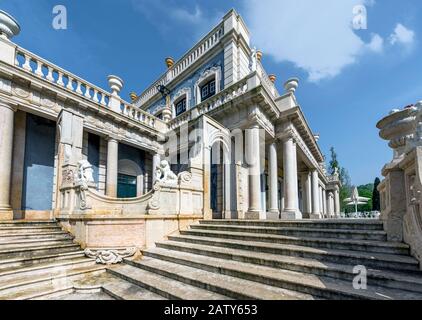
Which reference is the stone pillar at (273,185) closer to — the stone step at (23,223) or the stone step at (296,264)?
the stone step at (296,264)

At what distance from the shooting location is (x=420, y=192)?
10.4ft

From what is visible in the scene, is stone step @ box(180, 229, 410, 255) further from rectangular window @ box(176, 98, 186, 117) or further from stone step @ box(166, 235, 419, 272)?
rectangular window @ box(176, 98, 186, 117)

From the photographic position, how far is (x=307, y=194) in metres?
16.2

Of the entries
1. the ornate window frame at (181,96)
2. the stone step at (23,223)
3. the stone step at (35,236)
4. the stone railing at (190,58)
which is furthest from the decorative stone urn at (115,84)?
the stone step at (35,236)

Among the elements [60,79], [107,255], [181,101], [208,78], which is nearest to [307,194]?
[208,78]

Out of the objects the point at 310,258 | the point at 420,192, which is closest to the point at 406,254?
the point at 420,192

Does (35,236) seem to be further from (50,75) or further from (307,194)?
(307,194)

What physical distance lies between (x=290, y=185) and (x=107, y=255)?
7.69m

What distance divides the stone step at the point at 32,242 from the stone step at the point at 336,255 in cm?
425

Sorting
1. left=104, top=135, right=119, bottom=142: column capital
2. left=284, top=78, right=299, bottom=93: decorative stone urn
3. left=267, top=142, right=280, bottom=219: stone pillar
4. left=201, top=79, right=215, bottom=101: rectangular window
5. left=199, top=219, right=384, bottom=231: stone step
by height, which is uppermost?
left=201, top=79, right=215, bottom=101: rectangular window

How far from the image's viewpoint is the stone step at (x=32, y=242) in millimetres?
5129

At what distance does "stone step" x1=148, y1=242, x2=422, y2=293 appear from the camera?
9.63 ft

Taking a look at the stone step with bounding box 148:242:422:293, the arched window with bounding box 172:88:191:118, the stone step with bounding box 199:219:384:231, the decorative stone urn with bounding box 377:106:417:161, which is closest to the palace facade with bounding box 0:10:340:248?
the arched window with bounding box 172:88:191:118

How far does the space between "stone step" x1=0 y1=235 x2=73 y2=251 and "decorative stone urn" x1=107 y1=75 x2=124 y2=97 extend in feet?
23.4
